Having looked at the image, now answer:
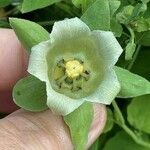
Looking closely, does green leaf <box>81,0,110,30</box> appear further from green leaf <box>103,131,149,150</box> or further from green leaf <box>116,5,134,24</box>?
green leaf <box>103,131,149,150</box>

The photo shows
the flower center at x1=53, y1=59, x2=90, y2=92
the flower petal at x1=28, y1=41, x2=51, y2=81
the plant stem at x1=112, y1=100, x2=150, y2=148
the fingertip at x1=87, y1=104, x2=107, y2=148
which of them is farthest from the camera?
the plant stem at x1=112, y1=100, x2=150, y2=148

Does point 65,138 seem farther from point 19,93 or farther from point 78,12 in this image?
point 78,12

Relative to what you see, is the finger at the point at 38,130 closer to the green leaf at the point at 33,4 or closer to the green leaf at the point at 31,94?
the green leaf at the point at 31,94

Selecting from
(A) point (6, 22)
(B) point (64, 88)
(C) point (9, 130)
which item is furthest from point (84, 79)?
(A) point (6, 22)

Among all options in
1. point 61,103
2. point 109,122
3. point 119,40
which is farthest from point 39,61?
point 109,122

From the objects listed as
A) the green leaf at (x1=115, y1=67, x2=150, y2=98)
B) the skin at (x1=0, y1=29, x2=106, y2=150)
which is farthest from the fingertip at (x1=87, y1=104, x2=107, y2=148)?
the green leaf at (x1=115, y1=67, x2=150, y2=98)

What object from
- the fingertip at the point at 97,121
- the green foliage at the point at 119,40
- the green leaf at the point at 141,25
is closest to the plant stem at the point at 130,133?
the green foliage at the point at 119,40

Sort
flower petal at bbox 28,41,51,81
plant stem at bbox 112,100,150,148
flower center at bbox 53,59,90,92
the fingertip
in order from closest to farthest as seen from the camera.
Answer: flower petal at bbox 28,41,51,81 < flower center at bbox 53,59,90,92 < the fingertip < plant stem at bbox 112,100,150,148

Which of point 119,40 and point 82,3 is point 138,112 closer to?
point 119,40
